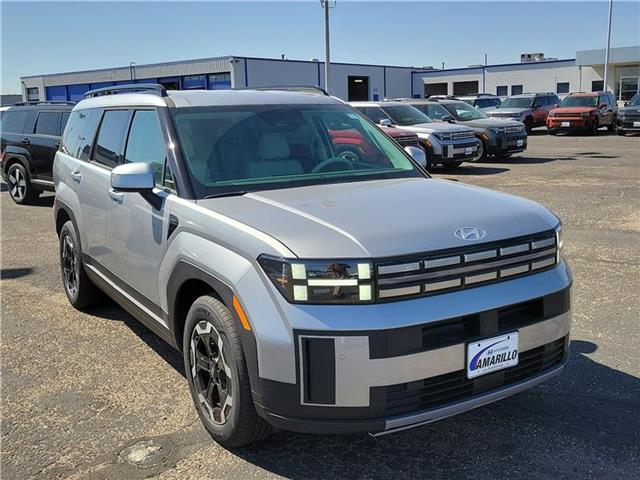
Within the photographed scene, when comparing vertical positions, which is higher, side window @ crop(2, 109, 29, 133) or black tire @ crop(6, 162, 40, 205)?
side window @ crop(2, 109, 29, 133)

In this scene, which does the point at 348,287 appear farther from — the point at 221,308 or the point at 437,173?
the point at 437,173

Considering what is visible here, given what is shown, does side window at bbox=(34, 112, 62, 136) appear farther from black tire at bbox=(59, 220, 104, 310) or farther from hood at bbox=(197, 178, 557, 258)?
hood at bbox=(197, 178, 557, 258)

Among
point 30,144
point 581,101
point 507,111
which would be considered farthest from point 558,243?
point 581,101

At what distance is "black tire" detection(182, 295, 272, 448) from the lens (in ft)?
9.87

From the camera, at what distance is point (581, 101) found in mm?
28156

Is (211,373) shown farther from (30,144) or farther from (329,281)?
→ (30,144)

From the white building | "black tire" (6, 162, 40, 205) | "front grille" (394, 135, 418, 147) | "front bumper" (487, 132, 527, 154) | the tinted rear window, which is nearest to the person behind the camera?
"black tire" (6, 162, 40, 205)

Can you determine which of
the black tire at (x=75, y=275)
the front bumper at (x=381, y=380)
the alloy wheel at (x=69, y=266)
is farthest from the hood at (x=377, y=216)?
the alloy wheel at (x=69, y=266)

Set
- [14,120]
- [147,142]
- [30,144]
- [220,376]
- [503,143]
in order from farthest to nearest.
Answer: [503,143]
[14,120]
[30,144]
[147,142]
[220,376]

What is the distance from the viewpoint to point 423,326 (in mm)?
2754

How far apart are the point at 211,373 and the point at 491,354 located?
1.42 metres

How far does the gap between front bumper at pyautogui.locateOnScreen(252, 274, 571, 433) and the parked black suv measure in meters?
10.2

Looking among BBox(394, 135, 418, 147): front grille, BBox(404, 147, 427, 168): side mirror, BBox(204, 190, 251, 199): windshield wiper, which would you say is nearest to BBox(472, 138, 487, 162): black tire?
BBox(394, 135, 418, 147): front grille

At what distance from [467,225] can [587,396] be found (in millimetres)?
1574
